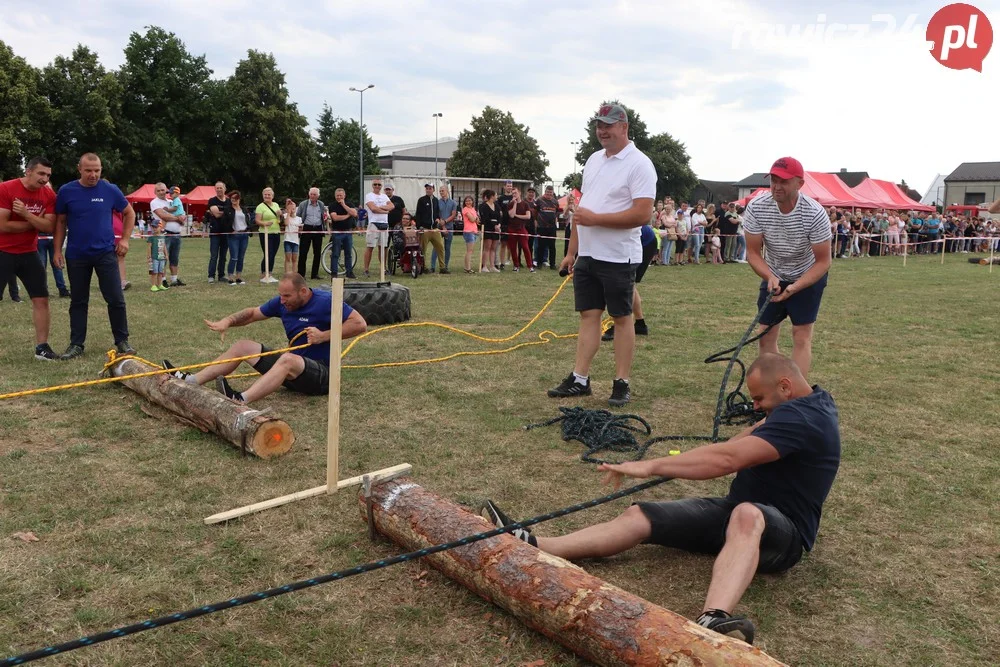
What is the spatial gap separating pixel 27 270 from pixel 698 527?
20.9 ft

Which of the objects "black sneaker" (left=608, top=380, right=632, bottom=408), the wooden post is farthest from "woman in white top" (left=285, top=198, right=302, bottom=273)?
the wooden post

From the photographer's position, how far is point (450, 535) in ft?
9.77

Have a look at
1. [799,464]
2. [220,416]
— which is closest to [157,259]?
[220,416]

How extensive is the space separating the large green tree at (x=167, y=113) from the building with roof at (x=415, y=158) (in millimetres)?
37844

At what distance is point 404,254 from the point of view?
14500mm

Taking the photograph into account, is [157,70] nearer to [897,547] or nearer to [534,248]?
[534,248]

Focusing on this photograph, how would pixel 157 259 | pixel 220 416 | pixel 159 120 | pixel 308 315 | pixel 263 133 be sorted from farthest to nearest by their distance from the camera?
pixel 263 133 → pixel 159 120 → pixel 157 259 → pixel 308 315 → pixel 220 416

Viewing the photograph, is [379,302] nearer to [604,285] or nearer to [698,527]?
[604,285]

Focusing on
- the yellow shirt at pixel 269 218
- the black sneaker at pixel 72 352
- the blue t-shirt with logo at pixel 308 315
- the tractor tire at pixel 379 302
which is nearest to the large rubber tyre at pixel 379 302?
the tractor tire at pixel 379 302

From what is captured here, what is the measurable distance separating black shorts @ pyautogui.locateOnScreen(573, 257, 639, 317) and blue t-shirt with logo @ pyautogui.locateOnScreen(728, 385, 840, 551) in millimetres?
2395

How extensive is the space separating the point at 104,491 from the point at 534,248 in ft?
43.8

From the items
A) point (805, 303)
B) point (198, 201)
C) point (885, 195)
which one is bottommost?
point (805, 303)

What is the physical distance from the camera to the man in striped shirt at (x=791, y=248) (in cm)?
498

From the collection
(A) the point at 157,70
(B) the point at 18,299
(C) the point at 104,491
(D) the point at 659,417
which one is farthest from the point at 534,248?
(A) the point at 157,70
